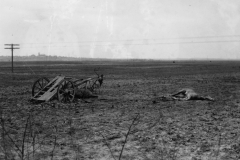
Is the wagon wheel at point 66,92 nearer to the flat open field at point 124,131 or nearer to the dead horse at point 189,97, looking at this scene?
the flat open field at point 124,131

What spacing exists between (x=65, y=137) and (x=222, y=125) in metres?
4.29

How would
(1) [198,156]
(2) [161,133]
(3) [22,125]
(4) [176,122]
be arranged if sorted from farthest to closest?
1. (4) [176,122]
2. (3) [22,125]
3. (2) [161,133]
4. (1) [198,156]

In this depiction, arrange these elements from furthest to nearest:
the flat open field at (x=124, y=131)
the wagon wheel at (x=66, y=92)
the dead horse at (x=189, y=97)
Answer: the dead horse at (x=189, y=97) < the wagon wheel at (x=66, y=92) < the flat open field at (x=124, y=131)

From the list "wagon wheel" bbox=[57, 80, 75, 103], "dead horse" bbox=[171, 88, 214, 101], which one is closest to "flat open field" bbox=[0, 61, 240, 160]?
"wagon wheel" bbox=[57, 80, 75, 103]

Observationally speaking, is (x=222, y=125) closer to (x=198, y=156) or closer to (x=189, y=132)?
(x=189, y=132)

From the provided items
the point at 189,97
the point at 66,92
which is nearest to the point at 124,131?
the point at 66,92

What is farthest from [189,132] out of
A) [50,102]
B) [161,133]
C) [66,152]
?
[50,102]

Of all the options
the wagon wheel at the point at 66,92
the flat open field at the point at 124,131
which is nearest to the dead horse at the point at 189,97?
the flat open field at the point at 124,131

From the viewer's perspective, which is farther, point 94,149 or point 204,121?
point 204,121

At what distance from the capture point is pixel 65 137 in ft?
19.7

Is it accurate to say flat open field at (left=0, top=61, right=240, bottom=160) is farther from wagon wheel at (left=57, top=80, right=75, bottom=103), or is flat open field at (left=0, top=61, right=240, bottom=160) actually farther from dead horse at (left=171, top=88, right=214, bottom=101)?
dead horse at (left=171, top=88, right=214, bottom=101)

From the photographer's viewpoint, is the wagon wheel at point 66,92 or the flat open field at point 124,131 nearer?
the flat open field at point 124,131

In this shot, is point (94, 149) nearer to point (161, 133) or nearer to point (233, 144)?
point (161, 133)

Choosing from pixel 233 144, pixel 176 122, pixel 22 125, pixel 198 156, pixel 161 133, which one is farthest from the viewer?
pixel 176 122
